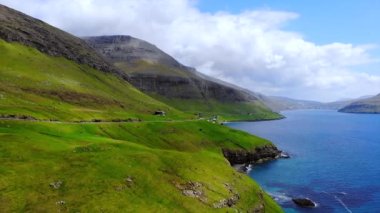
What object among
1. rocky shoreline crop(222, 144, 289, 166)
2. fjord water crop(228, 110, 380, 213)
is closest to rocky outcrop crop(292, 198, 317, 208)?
fjord water crop(228, 110, 380, 213)

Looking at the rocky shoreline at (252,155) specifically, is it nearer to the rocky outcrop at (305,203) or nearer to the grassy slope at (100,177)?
the rocky outcrop at (305,203)

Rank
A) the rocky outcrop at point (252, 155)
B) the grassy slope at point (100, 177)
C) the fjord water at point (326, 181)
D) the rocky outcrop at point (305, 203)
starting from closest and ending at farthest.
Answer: the grassy slope at point (100, 177), the rocky outcrop at point (305, 203), the fjord water at point (326, 181), the rocky outcrop at point (252, 155)

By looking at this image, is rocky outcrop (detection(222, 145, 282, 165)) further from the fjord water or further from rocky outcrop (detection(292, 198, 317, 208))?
rocky outcrop (detection(292, 198, 317, 208))

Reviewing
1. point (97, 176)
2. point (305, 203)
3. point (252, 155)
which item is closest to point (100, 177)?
point (97, 176)

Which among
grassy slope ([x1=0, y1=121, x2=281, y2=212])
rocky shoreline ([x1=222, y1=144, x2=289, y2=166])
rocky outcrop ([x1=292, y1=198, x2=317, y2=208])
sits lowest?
rocky outcrop ([x1=292, y1=198, x2=317, y2=208])

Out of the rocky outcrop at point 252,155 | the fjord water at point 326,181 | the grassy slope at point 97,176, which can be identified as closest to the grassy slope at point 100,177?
the grassy slope at point 97,176

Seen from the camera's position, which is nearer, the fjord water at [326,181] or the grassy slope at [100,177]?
the grassy slope at [100,177]

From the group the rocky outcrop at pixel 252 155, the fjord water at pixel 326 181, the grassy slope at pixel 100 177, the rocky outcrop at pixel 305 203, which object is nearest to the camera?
the grassy slope at pixel 100 177

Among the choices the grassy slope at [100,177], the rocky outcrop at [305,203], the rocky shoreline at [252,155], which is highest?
the grassy slope at [100,177]

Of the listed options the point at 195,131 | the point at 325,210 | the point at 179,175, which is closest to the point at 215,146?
the point at 195,131

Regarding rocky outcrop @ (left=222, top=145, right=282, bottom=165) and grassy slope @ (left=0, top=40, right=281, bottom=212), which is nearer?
grassy slope @ (left=0, top=40, right=281, bottom=212)
